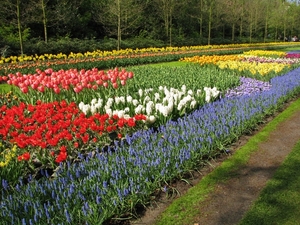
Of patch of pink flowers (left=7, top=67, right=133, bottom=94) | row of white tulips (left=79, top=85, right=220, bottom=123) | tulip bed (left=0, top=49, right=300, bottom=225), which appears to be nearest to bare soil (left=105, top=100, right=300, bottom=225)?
tulip bed (left=0, top=49, right=300, bottom=225)

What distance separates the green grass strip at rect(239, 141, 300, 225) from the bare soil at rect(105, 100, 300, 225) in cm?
9

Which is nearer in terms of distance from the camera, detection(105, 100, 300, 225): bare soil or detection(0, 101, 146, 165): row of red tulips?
detection(105, 100, 300, 225): bare soil

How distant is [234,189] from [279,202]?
58cm

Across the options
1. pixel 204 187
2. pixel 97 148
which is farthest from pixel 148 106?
pixel 204 187

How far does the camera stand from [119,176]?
3.78 metres

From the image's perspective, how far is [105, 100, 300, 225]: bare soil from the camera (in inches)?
139

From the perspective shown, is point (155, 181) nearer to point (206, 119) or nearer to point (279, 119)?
point (206, 119)

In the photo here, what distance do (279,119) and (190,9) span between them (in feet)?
126

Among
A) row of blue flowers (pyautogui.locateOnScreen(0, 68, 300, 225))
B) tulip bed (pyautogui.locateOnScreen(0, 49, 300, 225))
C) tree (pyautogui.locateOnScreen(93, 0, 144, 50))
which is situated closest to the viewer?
row of blue flowers (pyautogui.locateOnScreen(0, 68, 300, 225))

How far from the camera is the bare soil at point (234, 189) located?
3539 mm

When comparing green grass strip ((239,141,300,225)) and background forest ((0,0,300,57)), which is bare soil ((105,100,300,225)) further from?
background forest ((0,0,300,57))

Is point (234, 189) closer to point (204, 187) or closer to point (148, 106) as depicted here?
point (204, 187)

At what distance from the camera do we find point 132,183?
3.59m

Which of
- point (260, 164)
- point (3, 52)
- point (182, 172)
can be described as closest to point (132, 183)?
point (182, 172)
